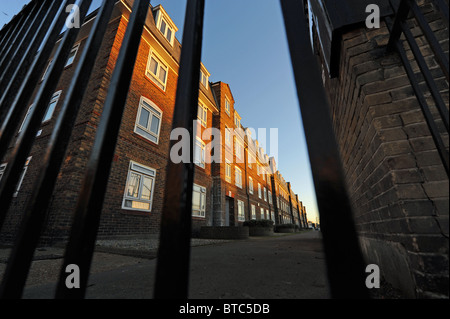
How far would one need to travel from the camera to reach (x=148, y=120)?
864 cm

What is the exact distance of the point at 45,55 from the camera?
1.23 meters

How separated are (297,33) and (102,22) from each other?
979 millimetres

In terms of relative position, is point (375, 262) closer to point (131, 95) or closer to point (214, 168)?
point (131, 95)

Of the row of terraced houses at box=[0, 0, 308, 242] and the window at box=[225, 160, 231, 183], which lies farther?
the window at box=[225, 160, 231, 183]

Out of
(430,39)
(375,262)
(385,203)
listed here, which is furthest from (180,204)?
(375,262)

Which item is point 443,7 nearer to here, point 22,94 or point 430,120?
point 430,120

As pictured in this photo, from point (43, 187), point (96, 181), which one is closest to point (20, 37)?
point (43, 187)

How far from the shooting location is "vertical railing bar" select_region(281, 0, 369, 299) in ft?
1.49

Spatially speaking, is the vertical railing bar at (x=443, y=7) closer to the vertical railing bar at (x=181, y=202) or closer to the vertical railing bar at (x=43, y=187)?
the vertical railing bar at (x=181, y=202)

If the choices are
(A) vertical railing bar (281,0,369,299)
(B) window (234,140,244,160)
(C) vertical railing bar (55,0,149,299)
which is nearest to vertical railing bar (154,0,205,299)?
(C) vertical railing bar (55,0,149,299)

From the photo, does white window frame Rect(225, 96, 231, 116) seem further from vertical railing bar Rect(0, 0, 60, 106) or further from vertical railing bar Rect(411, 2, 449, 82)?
vertical railing bar Rect(411, 2, 449, 82)

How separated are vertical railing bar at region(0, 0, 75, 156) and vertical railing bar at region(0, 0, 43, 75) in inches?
26.8

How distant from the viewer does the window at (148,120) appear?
8148 mm

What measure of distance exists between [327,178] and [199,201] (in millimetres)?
11395
